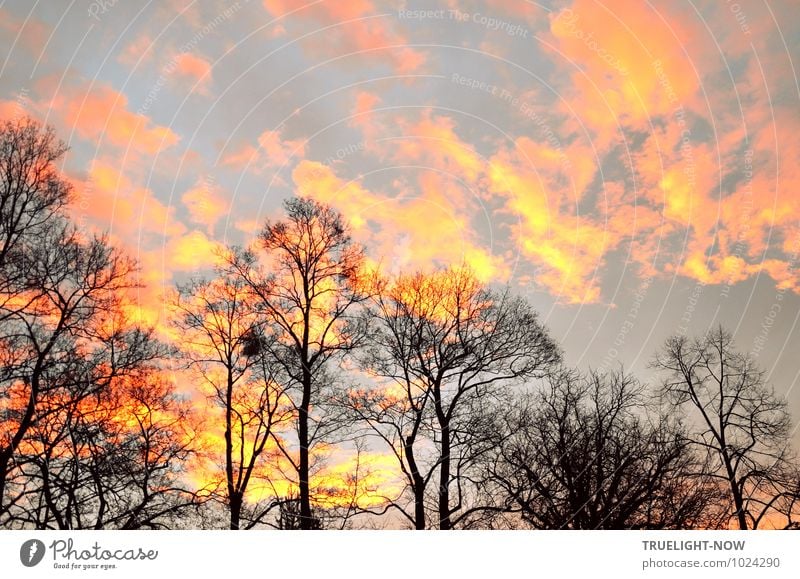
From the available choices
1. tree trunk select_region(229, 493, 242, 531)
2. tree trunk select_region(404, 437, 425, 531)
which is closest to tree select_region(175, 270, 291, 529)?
tree trunk select_region(229, 493, 242, 531)

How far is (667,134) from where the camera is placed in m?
19.0

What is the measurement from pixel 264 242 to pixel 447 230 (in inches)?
230

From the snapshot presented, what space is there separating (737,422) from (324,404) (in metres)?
13.0

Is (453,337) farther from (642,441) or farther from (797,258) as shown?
(797,258)

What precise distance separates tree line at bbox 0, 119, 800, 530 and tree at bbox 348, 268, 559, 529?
6 cm

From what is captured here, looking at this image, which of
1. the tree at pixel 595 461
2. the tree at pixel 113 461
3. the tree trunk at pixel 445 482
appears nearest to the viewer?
the tree at pixel 113 461

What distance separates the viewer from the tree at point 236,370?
55.7ft

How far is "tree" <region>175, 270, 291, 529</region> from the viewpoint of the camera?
668 inches

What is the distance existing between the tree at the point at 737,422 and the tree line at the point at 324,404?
0.06 m
